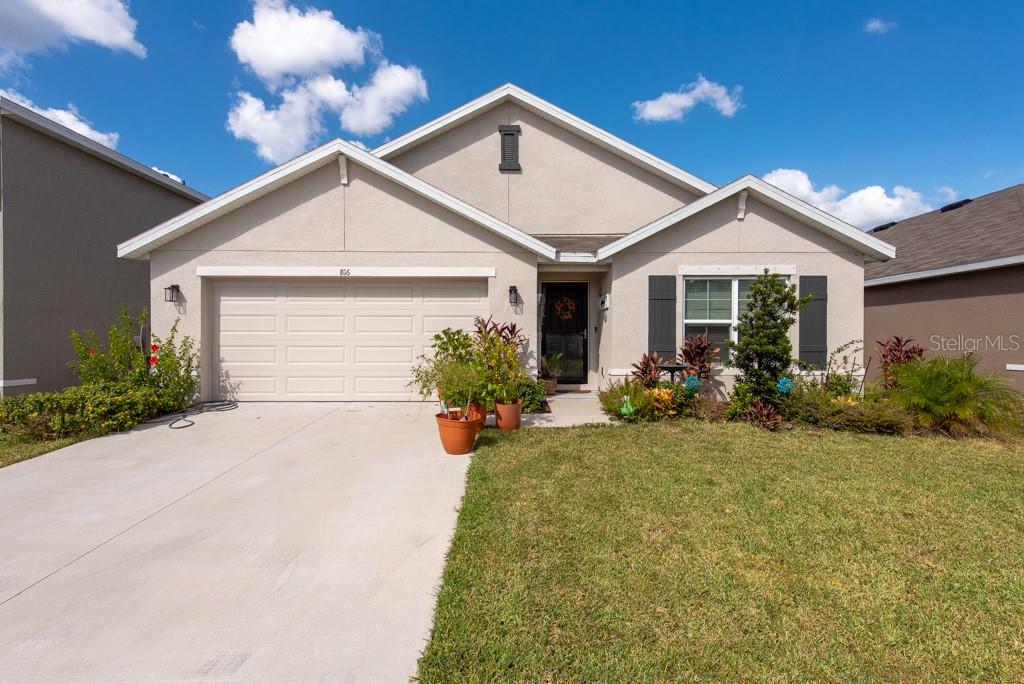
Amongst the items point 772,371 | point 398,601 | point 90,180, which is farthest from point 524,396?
point 90,180

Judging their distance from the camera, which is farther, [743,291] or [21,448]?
[743,291]

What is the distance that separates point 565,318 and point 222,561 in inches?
316

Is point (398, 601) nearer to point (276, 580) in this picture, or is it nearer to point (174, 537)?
point (276, 580)

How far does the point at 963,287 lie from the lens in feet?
29.7

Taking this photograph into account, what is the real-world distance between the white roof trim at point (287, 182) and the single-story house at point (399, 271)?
0.03 metres

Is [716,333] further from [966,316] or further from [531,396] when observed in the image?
[966,316]

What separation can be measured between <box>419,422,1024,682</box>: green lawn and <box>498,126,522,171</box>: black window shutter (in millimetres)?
7717

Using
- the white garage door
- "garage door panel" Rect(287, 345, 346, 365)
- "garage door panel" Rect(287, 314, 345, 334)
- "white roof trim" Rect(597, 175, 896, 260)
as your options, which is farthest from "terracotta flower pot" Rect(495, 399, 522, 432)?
"garage door panel" Rect(287, 314, 345, 334)

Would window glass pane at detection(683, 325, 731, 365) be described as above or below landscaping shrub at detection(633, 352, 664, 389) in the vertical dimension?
above

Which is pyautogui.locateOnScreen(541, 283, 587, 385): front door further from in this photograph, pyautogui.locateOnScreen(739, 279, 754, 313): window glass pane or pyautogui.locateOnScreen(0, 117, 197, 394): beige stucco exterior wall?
pyautogui.locateOnScreen(0, 117, 197, 394): beige stucco exterior wall

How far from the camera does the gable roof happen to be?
10.2 meters

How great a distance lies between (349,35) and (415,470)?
11.7 m

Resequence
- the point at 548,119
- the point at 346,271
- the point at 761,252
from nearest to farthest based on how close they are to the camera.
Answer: the point at 346,271 < the point at 761,252 < the point at 548,119

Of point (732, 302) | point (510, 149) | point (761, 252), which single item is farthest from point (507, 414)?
point (510, 149)
